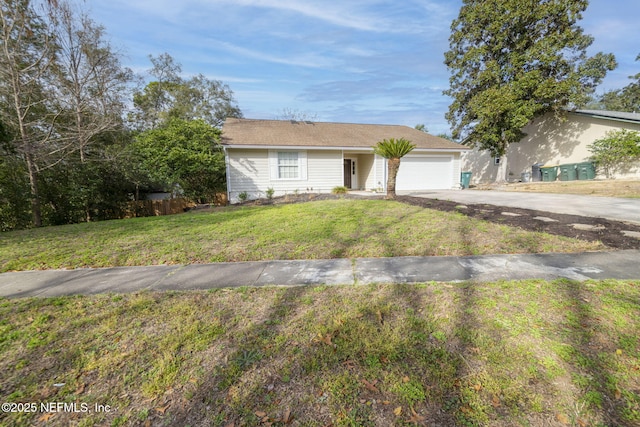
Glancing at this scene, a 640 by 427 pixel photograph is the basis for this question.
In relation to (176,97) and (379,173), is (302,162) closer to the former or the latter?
(379,173)

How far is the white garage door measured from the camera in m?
15.0

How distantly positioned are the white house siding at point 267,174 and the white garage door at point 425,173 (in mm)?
3826

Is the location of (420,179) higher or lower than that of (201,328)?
higher

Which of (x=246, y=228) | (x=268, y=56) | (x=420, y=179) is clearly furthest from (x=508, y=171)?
(x=246, y=228)

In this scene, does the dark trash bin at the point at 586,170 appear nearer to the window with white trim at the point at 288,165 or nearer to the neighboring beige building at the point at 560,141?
the neighboring beige building at the point at 560,141

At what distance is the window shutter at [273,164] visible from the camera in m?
12.9

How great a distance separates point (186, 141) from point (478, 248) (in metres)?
11.7

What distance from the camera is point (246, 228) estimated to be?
5.87 meters

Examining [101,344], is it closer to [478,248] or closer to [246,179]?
[478,248]

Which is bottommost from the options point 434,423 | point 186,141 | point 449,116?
point 434,423

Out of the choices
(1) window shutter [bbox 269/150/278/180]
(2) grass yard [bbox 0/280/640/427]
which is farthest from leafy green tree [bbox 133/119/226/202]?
(2) grass yard [bbox 0/280/640/427]

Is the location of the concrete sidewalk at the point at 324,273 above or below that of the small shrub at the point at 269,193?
below

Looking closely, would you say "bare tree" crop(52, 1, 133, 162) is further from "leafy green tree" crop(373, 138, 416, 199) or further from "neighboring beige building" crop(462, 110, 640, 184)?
"neighboring beige building" crop(462, 110, 640, 184)

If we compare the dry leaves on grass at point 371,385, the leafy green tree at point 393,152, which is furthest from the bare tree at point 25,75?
the dry leaves on grass at point 371,385
